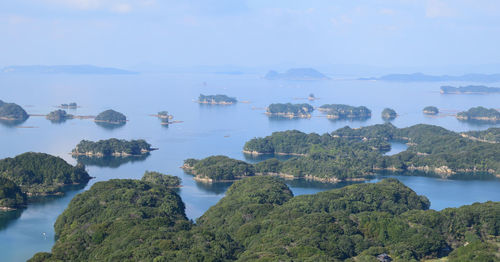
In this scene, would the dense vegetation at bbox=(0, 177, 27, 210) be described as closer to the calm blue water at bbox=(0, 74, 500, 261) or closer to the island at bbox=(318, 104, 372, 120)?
the calm blue water at bbox=(0, 74, 500, 261)

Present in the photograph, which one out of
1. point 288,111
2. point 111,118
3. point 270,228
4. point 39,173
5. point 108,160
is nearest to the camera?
point 270,228

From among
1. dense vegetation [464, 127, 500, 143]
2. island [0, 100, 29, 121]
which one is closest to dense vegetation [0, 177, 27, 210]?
island [0, 100, 29, 121]

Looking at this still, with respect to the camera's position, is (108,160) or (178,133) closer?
(108,160)

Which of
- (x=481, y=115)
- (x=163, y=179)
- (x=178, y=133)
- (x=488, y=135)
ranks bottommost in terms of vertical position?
(x=163, y=179)

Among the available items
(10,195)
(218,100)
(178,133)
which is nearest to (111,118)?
(178,133)

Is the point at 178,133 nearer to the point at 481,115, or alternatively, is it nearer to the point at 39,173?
the point at 39,173
